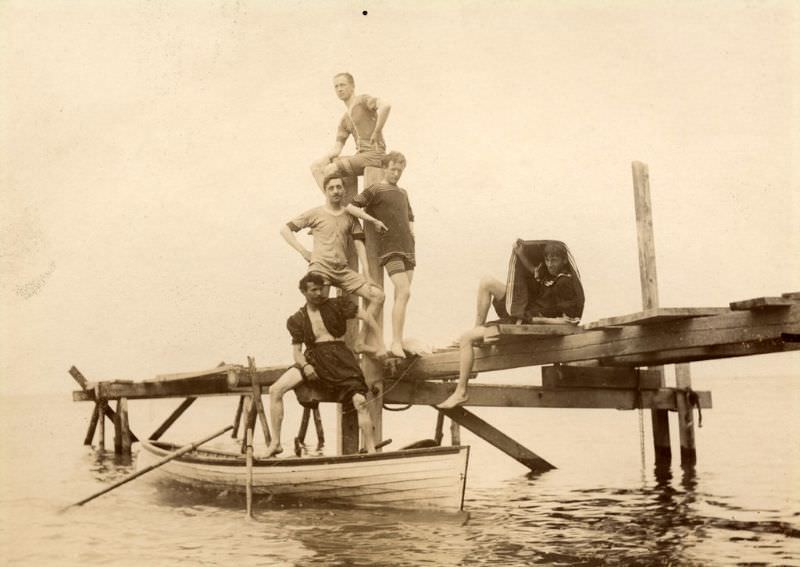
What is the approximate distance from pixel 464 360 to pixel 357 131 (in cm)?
307

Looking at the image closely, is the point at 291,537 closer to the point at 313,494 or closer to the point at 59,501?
the point at 313,494

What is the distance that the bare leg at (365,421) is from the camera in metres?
Answer: 11.3

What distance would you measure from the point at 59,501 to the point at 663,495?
9.23 metres

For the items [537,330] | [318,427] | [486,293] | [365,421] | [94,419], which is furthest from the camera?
[318,427]

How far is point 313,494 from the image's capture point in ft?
36.7

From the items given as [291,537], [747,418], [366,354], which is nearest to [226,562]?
[291,537]

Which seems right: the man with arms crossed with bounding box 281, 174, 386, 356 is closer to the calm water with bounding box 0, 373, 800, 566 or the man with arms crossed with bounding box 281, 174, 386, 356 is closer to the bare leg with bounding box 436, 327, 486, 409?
the bare leg with bounding box 436, 327, 486, 409

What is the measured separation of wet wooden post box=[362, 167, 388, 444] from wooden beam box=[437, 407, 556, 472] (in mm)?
858

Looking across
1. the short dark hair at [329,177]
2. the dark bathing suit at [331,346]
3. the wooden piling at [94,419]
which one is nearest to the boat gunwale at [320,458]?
the dark bathing suit at [331,346]

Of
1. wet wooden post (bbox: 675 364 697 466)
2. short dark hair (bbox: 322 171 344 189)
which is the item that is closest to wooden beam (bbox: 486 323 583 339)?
short dark hair (bbox: 322 171 344 189)

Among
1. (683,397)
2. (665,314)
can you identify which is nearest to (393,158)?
(665,314)

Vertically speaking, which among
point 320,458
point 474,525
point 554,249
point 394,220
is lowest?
point 474,525

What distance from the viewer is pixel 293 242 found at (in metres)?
11.7

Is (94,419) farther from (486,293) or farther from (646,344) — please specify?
→ (646,344)
